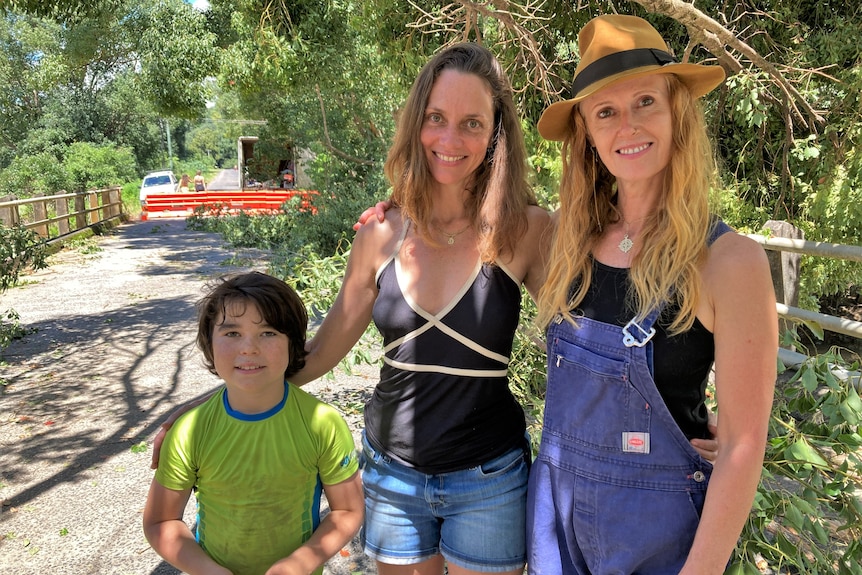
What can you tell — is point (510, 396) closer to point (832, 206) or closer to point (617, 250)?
point (617, 250)

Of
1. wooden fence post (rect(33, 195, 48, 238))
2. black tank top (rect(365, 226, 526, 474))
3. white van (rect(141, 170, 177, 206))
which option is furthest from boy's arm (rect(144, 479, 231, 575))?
white van (rect(141, 170, 177, 206))

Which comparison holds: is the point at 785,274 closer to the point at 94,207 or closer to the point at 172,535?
the point at 172,535

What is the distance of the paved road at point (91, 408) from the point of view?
11.4ft

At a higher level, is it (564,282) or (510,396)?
(564,282)

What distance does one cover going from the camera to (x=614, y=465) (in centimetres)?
136

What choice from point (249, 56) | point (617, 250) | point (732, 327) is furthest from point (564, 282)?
point (249, 56)

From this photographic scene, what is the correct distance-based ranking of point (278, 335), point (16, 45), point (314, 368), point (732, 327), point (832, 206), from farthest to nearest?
point (16, 45)
point (832, 206)
point (314, 368)
point (278, 335)
point (732, 327)

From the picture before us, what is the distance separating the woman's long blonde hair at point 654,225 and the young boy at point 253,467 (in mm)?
704

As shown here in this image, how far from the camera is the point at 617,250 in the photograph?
1473 millimetres

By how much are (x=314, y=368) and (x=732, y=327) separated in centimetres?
118

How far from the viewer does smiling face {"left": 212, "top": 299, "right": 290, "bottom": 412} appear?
66.1 inches

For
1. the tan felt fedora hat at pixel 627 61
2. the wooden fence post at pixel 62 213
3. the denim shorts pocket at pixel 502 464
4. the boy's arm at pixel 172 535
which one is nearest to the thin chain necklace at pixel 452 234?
the tan felt fedora hat at pixel 627 61

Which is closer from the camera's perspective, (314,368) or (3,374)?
(314,368)

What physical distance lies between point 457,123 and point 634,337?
2.59 ft
